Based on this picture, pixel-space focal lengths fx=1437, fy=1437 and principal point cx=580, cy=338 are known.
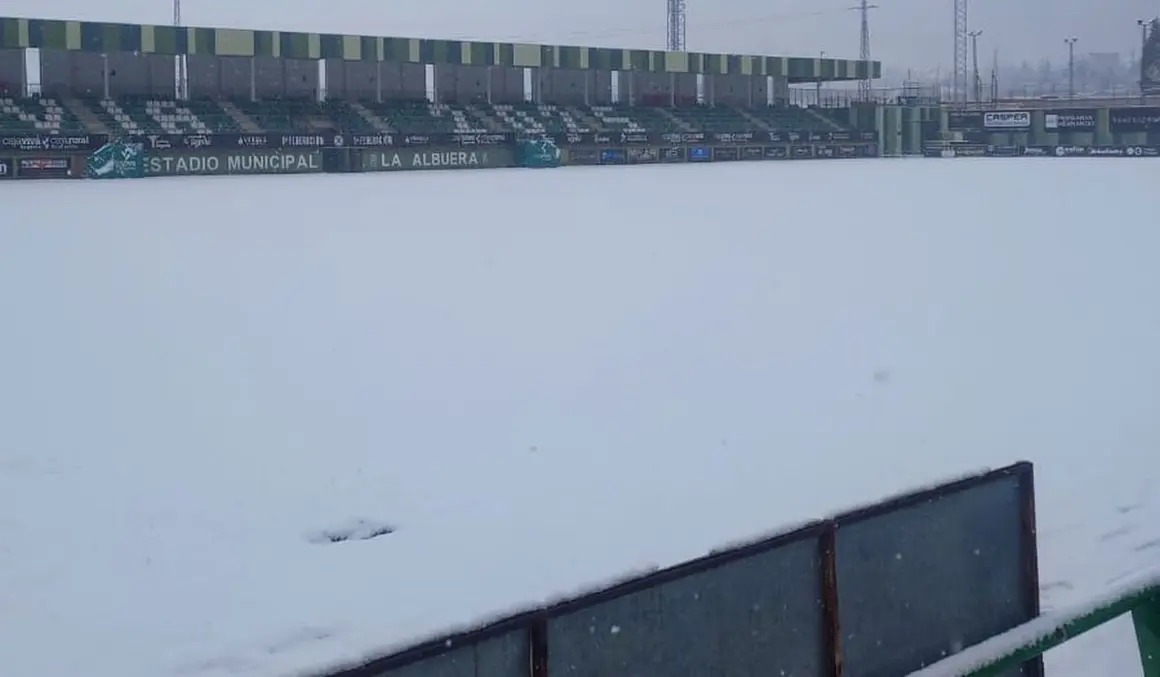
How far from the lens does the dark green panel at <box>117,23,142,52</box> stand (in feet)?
159

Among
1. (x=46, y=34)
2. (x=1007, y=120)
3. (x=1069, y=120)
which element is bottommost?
(x=1069, y=120)

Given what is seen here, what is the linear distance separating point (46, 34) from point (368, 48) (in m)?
12.1

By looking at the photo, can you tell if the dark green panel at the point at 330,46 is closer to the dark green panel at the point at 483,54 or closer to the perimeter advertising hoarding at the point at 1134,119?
the dark green panel at the point at 483,54

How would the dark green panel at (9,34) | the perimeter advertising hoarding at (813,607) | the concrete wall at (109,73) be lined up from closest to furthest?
the perimeter advertising hoarding at (813,607), the dark green panel at (9,34), the concrete wall at (109,73)

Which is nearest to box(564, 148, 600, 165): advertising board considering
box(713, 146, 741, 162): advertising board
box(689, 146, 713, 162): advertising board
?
box(689, 146, 713, 162): advertising board

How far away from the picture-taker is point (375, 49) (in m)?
54.8

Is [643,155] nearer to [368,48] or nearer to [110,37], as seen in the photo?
[368,48]

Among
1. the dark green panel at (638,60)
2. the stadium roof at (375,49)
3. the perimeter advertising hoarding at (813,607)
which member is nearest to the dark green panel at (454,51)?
the stadium roof at (375,49)

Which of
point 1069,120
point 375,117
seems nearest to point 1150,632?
point 375,117

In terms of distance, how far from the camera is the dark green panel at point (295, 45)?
52.5m

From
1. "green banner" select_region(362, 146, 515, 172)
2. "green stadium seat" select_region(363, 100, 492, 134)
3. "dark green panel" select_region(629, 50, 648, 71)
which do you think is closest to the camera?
"green banner" select_region(362, 146, 515, 172)

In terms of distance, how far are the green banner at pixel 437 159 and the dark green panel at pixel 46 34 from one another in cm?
1053

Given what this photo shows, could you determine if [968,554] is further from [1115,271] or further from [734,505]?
[1115,271]

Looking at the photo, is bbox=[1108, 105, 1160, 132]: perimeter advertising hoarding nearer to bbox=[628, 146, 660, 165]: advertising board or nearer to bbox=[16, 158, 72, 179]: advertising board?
bbox=[628, 146, 660, 165]: advertising board
